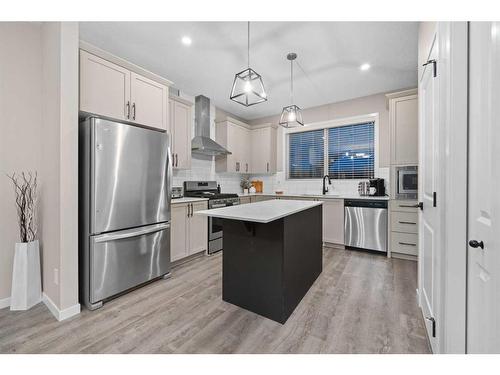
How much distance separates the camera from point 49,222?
1962mm

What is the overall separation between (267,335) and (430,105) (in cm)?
213

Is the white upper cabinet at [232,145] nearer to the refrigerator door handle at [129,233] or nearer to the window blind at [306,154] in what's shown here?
the window blind at [306,154]

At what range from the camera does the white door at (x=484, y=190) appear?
852mm

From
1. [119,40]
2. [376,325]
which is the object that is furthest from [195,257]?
[119,40]

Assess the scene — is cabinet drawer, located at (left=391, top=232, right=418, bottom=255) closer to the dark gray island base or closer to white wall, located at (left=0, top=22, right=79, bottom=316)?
the dark gray island base

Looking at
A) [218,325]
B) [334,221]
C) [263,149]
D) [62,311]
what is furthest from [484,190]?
[263,149]

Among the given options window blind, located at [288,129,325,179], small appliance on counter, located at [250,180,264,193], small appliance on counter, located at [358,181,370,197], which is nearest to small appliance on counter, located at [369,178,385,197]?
small appliance on counter, located at [358,181,370,197]

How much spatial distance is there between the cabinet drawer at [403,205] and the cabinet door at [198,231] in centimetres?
288

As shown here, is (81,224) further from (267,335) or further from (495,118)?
(495,118)

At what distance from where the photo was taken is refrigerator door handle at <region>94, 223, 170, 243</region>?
2.05m

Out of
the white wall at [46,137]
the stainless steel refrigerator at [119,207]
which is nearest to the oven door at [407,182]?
the stainless steel refrigerator at [119,207]

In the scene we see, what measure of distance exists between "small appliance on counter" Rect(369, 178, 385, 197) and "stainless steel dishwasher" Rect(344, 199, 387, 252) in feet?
1.22
